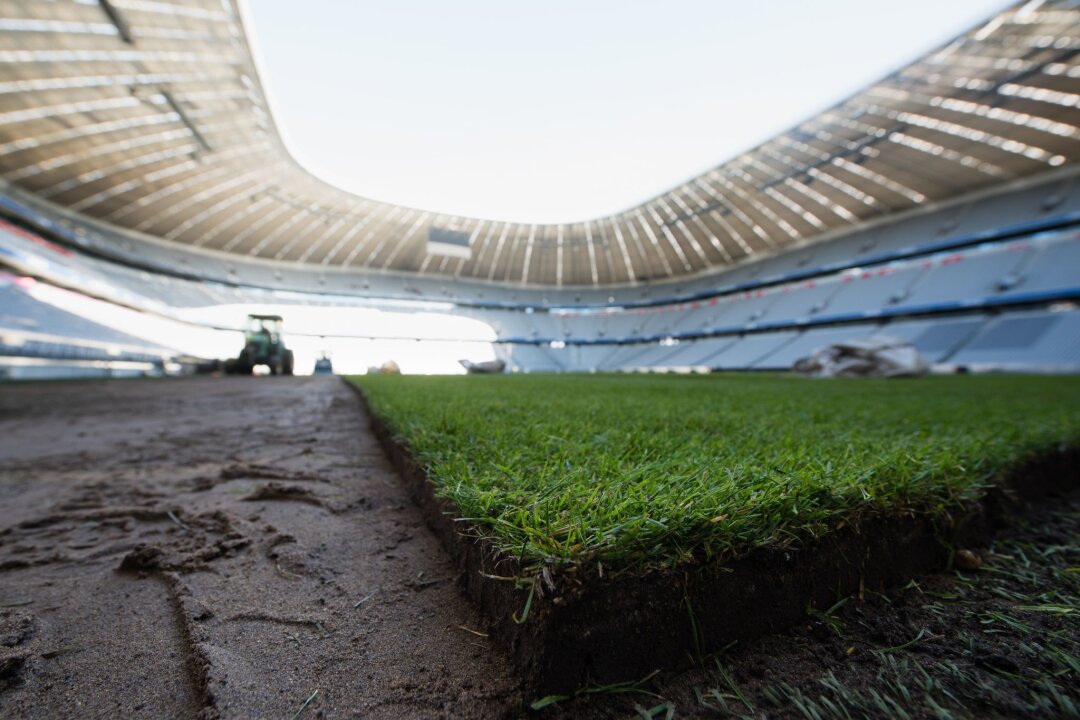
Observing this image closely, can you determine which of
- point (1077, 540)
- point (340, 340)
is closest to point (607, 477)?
point (1077, 540)

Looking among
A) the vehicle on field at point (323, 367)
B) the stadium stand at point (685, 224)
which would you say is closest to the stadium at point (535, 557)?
the vehicle on field at point (323, 367)

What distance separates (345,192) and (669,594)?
25633mm

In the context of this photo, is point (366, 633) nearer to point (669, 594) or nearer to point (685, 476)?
point (669, 594)

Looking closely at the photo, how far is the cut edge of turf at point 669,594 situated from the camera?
64 centimetres

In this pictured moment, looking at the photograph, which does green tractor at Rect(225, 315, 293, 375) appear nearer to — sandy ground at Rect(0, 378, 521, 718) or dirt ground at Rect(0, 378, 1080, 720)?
sandy ground at Rect(0, 378, 521, 718)

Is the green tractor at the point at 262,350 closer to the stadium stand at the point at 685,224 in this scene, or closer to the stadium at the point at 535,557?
the stadium at the point at 535,557

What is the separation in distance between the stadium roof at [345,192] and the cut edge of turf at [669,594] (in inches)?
653

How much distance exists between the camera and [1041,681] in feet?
2.04

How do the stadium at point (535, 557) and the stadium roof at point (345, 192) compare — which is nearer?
the stadium at point (535, 557)

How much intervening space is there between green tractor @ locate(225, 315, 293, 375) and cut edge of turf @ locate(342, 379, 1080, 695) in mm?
14140

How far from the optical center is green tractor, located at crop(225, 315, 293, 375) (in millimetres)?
12508

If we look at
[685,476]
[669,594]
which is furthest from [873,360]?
[669,594]

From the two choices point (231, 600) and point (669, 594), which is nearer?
point (669, 594)

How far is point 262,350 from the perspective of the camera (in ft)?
41.8
